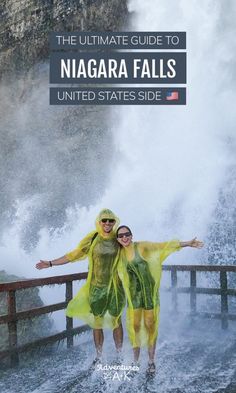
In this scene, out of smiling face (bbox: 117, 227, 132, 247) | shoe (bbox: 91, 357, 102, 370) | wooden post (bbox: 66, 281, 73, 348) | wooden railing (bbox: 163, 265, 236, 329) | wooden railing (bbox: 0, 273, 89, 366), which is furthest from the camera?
wooden railing (bbox: 163, 265, 236, 329)

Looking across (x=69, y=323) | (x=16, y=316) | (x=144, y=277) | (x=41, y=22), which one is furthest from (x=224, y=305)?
(x=41, y=22)

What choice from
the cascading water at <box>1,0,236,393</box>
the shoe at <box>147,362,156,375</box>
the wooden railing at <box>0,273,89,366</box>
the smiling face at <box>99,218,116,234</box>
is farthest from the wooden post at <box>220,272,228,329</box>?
the cascading water at <box>1,0,236,393</box>

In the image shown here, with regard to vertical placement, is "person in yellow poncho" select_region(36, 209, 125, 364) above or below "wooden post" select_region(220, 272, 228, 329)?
above

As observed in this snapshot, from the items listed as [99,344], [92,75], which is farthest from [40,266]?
[92,75]

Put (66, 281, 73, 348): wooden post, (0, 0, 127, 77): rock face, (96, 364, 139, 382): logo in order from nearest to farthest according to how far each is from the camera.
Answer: (96, 364, 139, 382): logo → (66, 281, 73, 348): wooden post → (0, 0, 127, 77): rock face

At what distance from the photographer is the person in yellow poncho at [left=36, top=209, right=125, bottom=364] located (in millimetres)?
4969

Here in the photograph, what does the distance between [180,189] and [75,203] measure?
6601mm

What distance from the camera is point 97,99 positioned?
7.72 metres

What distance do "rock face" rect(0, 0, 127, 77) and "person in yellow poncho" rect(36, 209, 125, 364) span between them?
27.4m

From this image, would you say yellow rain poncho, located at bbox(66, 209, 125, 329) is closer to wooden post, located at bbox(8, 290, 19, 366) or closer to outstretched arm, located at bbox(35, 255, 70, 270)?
outstretched arm, located at bbox(35, 255, 70, 270)

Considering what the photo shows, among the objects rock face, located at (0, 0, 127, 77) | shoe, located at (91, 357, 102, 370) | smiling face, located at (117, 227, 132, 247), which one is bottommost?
shoe, located at (91, 357, 102, 370)

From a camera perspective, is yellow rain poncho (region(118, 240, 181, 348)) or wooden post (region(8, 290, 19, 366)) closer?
yellow rain poncho (region(118, 240, 181, 348))

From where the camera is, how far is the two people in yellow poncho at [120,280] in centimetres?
478

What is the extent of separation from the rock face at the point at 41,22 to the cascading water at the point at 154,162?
180 cm
